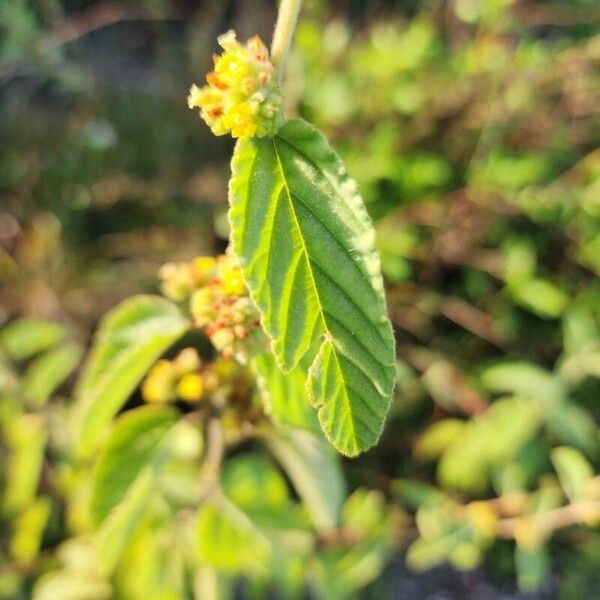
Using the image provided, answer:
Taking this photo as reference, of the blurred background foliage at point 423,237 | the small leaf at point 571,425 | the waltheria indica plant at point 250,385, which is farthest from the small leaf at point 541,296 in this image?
the waltheria indica plant at point 250,385

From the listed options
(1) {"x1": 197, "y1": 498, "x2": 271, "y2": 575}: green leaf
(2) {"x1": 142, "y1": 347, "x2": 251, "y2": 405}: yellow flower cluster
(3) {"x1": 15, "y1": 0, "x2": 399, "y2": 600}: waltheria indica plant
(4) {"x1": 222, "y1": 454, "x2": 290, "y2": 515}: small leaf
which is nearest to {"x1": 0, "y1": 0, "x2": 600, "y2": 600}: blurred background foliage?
(3) {"x1": 15, "y1": 0, "x2": 399, "y2": 600}: waltheria indica plant

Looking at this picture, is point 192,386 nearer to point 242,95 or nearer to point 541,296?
point 242,95

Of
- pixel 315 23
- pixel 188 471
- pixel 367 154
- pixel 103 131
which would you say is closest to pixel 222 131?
pixel 188 471

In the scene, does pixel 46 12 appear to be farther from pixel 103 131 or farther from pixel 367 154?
pixel 367 154

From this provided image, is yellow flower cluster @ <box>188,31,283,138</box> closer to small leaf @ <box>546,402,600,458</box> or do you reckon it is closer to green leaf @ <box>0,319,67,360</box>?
green leaf @ <box>0,319,67,360</box>

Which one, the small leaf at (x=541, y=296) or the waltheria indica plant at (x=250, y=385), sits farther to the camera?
the small leaf at (x=541, y=296)

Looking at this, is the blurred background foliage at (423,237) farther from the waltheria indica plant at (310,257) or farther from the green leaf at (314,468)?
the waltheria indica plant at (310,257)
